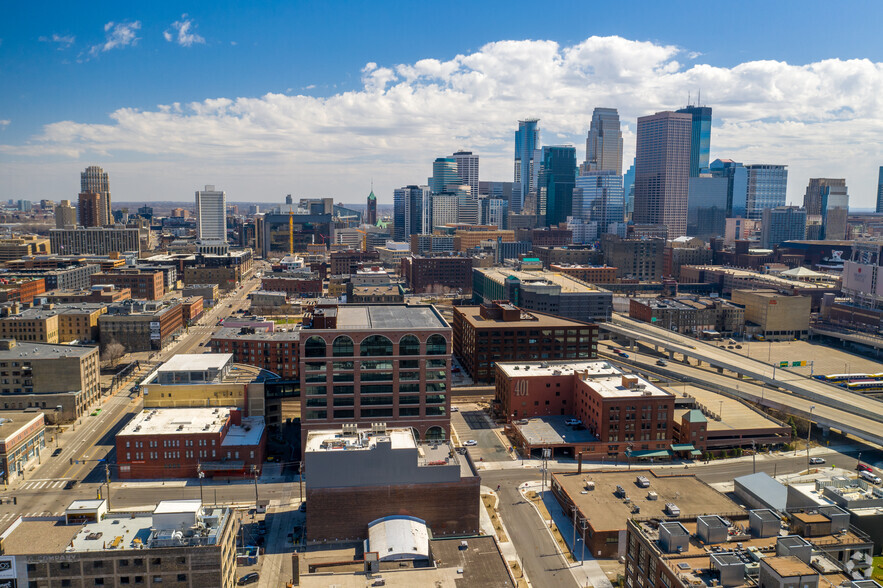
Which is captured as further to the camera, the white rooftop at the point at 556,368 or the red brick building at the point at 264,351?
the red brick building at the point at 264,351

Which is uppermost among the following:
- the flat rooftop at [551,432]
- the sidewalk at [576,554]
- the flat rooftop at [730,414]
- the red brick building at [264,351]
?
the red brick building at [264,351]

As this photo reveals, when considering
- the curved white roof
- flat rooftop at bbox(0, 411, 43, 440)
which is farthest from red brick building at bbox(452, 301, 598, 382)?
flat rooftop at bbox(0, 411, 43, 440)

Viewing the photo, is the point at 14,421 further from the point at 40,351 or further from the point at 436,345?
the point at 436,345

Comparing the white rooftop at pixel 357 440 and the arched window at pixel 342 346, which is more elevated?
the arched window at pixel 342 346

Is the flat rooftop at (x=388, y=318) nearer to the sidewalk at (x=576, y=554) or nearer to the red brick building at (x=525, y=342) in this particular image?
the sidewalk at (x=576, y=554)

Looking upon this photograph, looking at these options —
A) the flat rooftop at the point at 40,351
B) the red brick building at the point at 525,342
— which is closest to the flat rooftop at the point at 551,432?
the red brick building at the point at 525,342

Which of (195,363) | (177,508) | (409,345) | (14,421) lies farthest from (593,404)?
(14,421)

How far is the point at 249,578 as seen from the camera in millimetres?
72688

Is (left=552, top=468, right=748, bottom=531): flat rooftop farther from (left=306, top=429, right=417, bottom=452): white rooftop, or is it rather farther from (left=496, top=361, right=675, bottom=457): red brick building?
(left=306, top=429, right=417, bottom=452): white rooftop

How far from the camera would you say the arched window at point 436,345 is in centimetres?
10162

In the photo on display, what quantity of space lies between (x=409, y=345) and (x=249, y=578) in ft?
129

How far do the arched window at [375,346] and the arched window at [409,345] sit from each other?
5.80ft

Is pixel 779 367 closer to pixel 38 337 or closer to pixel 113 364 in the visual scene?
pixel 113 364

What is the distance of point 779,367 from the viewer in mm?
161000
